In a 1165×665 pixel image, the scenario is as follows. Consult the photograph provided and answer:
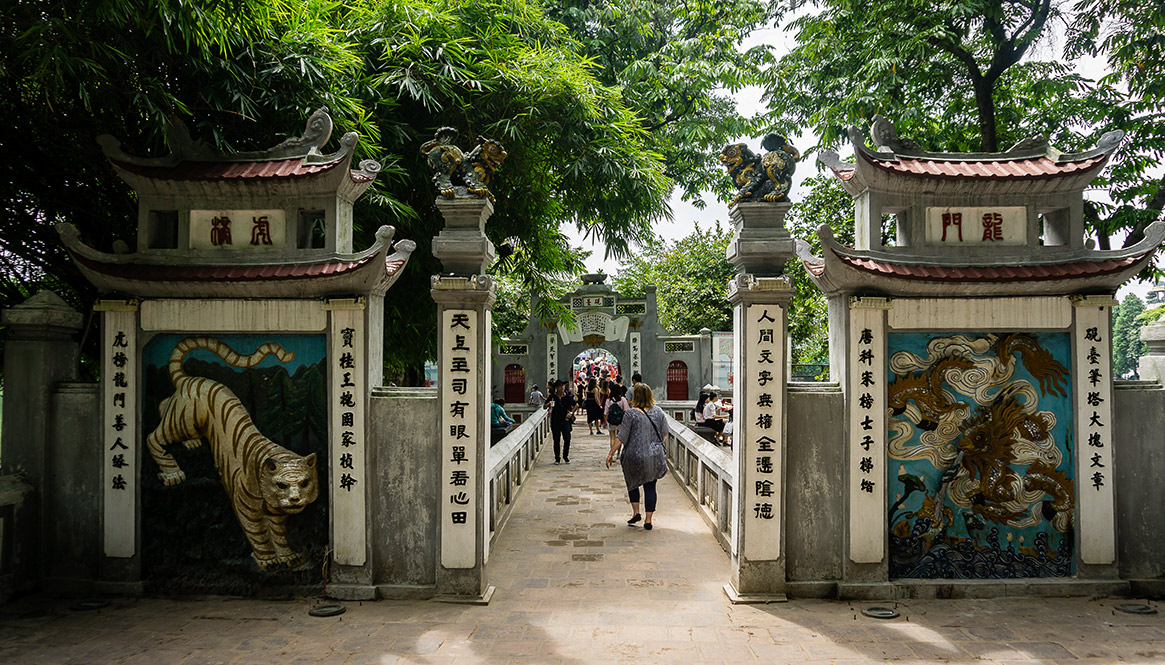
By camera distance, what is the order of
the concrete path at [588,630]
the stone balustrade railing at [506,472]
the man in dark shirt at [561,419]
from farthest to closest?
the man in dark shirt at [561,419] → the stone balustrade railing at [506,472] → the concrete path at [588,630]

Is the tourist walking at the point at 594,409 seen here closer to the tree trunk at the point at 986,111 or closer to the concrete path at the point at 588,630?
the tree trunk at the point at 986,111

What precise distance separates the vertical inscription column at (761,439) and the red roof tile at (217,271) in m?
3.17

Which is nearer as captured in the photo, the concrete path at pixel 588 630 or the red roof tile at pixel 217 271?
the concrete path at pixel 588 630

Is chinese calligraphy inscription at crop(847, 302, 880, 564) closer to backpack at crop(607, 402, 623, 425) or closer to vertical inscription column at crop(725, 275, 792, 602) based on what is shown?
vertical inscription column at crop(725, 275, 792, 602)

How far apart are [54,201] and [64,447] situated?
9.28ft

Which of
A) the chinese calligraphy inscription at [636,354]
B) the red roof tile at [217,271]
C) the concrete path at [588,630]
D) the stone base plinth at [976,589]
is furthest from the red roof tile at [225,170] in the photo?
the chinese calligraphy inscription at [636,354]

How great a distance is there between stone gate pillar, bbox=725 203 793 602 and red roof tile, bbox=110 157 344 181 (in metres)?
3.55

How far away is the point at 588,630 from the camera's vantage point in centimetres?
514

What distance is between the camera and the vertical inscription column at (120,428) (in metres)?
5.88

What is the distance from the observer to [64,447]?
236 inches

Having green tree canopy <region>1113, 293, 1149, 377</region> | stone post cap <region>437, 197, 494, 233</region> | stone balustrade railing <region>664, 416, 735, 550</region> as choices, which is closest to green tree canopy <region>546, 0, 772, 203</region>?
stone balustrade railing <region>664, 416, 735, 550</region>

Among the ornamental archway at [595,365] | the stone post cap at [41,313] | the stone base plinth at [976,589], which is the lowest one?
the stone base plinth at [976,589]

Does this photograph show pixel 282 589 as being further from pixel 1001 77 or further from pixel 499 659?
pixel 1001 77

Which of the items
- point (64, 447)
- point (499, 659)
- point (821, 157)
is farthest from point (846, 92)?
point (64, 447)
